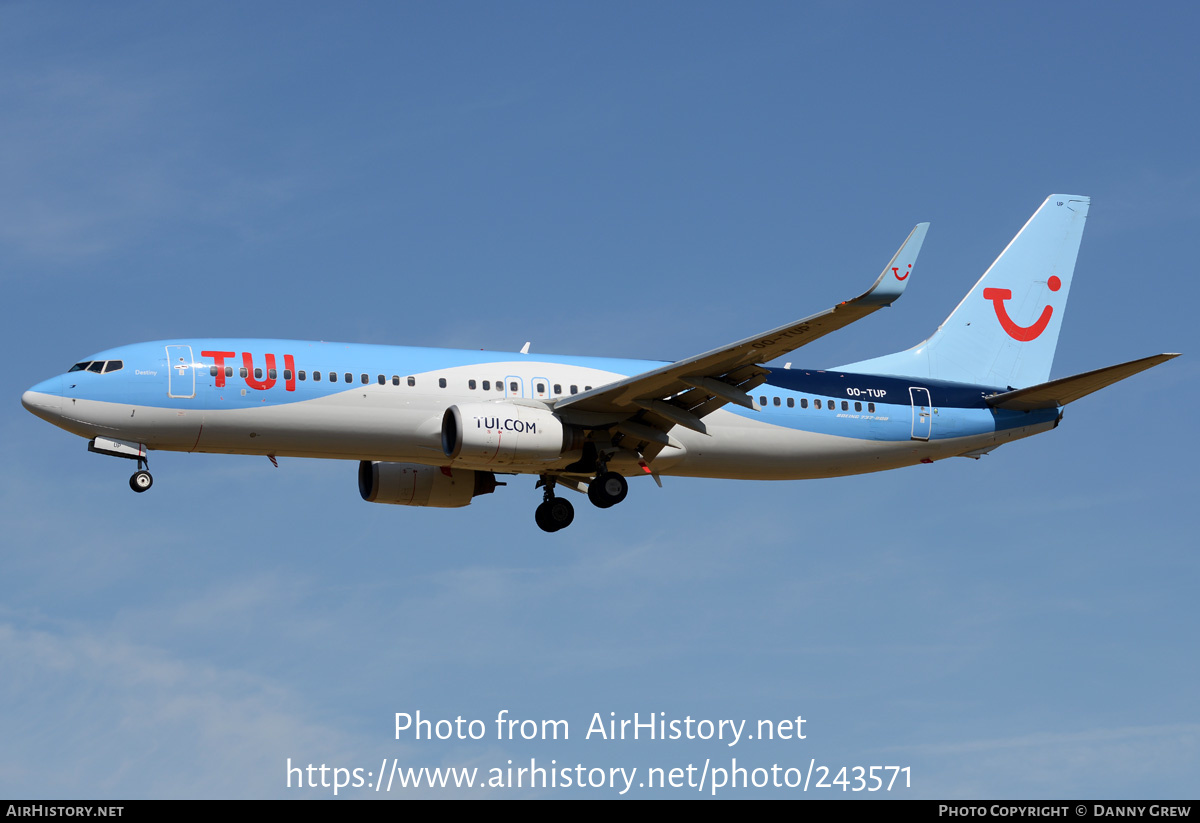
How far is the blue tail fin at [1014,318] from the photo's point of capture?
43125 mm

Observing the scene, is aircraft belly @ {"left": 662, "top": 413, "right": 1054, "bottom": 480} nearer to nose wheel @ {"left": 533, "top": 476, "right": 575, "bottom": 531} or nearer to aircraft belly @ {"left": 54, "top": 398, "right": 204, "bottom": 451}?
nose wheel @ {"left": 533, "top": 476, "right": 575, "bottom": 531}

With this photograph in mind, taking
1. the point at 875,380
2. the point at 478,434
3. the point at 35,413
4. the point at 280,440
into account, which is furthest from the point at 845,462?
the point at 35,413

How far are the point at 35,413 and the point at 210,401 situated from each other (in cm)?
409

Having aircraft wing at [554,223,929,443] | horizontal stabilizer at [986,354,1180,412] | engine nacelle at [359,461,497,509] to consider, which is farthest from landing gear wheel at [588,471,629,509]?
horizontal stabilizer at [986,354,1180,412]

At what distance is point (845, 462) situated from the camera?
132 ft

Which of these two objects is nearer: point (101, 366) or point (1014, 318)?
point (101, 366)

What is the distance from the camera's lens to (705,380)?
1374 inches

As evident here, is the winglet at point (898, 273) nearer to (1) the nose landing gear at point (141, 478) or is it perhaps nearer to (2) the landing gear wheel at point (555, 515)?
(2) the landing gear wheel at point (555, 515)

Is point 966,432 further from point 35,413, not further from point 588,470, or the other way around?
point 35,413

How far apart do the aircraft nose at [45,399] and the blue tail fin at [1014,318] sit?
20.9 meters

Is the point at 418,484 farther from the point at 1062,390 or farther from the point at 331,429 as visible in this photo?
the point at 1062,390

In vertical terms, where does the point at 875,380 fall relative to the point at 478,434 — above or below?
above

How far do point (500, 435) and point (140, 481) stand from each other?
27.9 feet

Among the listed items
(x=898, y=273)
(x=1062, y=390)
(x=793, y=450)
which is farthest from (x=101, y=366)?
(x=1062, y=390)
